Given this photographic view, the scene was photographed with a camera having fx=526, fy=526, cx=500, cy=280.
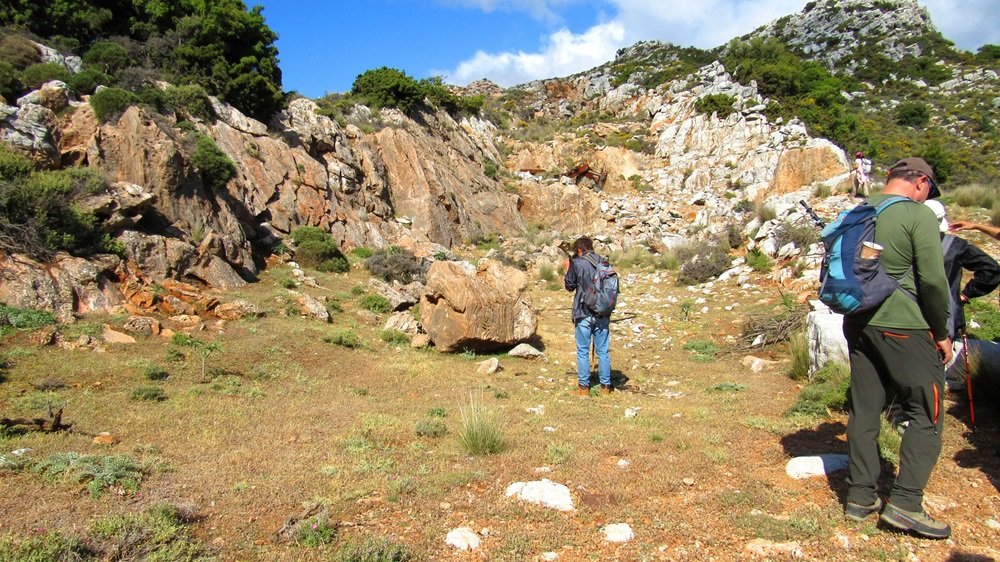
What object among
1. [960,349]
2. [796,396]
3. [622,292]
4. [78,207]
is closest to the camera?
[960,349]

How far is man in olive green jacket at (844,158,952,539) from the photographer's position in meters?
2.90

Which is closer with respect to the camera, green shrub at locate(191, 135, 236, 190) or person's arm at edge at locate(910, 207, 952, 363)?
person's arm at edge at locate(910, 207, 952, 363)

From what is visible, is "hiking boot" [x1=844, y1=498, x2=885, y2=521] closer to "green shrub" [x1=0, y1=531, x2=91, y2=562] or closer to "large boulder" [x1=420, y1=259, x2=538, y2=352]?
"green shrub" [x1=0, y1=531, x2=91, y2=562]

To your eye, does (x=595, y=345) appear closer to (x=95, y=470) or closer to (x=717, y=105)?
(x=95, y=470)

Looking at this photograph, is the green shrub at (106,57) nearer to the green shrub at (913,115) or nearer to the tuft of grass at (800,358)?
the tuft of grass at (800,358)

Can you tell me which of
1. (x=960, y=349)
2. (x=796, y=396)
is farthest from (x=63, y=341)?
(x=960, y=349)

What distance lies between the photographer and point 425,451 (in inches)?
184

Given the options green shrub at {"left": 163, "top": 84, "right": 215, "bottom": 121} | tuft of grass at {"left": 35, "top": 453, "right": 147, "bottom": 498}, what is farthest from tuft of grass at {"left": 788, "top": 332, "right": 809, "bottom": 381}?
green shrub at {"left": 163, "top": 84, "right": 215, "bottom": 121}

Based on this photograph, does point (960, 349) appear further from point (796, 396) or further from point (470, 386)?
point (470, 386)

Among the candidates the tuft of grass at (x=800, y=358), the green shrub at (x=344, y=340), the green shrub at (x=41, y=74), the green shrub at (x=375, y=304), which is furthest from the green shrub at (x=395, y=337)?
the green shrub at (x=41, y=74)

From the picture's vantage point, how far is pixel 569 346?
33.8 feet

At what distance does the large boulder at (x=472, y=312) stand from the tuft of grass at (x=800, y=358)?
4186 millimetres

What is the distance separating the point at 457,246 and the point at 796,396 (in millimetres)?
16840

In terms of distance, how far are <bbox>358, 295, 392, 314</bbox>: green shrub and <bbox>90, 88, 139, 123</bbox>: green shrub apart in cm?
707
